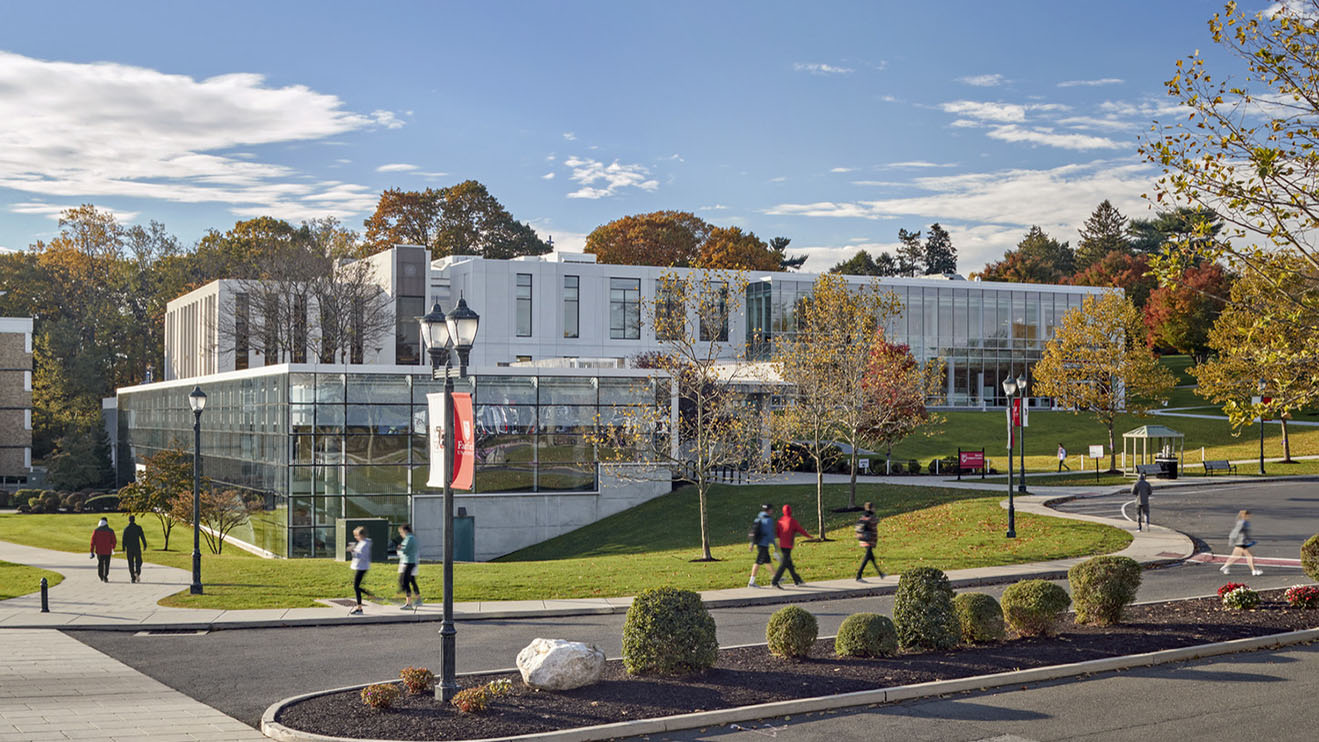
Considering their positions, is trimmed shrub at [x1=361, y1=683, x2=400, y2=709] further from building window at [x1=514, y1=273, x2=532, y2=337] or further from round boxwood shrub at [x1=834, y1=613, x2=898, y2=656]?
building window at [x1=514, y1=273, x2=532, y2=337]

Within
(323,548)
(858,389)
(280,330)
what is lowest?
(323,548)

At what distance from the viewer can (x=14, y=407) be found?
80125mm

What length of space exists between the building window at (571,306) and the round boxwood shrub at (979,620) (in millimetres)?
59128

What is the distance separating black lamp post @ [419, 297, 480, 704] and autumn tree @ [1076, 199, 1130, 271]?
123 meters

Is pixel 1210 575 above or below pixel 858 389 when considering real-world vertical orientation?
below

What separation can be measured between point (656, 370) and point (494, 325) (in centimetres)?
2946

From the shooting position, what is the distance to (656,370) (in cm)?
4494

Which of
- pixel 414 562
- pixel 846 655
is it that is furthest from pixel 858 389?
pixel 846 655

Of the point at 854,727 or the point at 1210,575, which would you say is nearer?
the point at 854,727

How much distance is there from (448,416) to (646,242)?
87.5 m

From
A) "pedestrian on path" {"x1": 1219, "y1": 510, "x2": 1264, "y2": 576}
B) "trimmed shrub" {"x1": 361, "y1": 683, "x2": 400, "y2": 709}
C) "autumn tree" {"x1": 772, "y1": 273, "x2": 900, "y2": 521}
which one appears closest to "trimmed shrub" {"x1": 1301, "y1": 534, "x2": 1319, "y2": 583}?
"pedestrian on path" {"x1": 1219, "y1": 510, "x2": 1264, "y2": 576}

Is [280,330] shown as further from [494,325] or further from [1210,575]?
[1210,575]

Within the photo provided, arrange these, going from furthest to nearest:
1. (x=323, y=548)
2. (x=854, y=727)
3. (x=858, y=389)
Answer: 1. (x=323, y=548)
2. (x=858, y=389)
3. (x=854, y=727)

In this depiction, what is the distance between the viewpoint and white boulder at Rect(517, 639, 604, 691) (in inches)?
549
